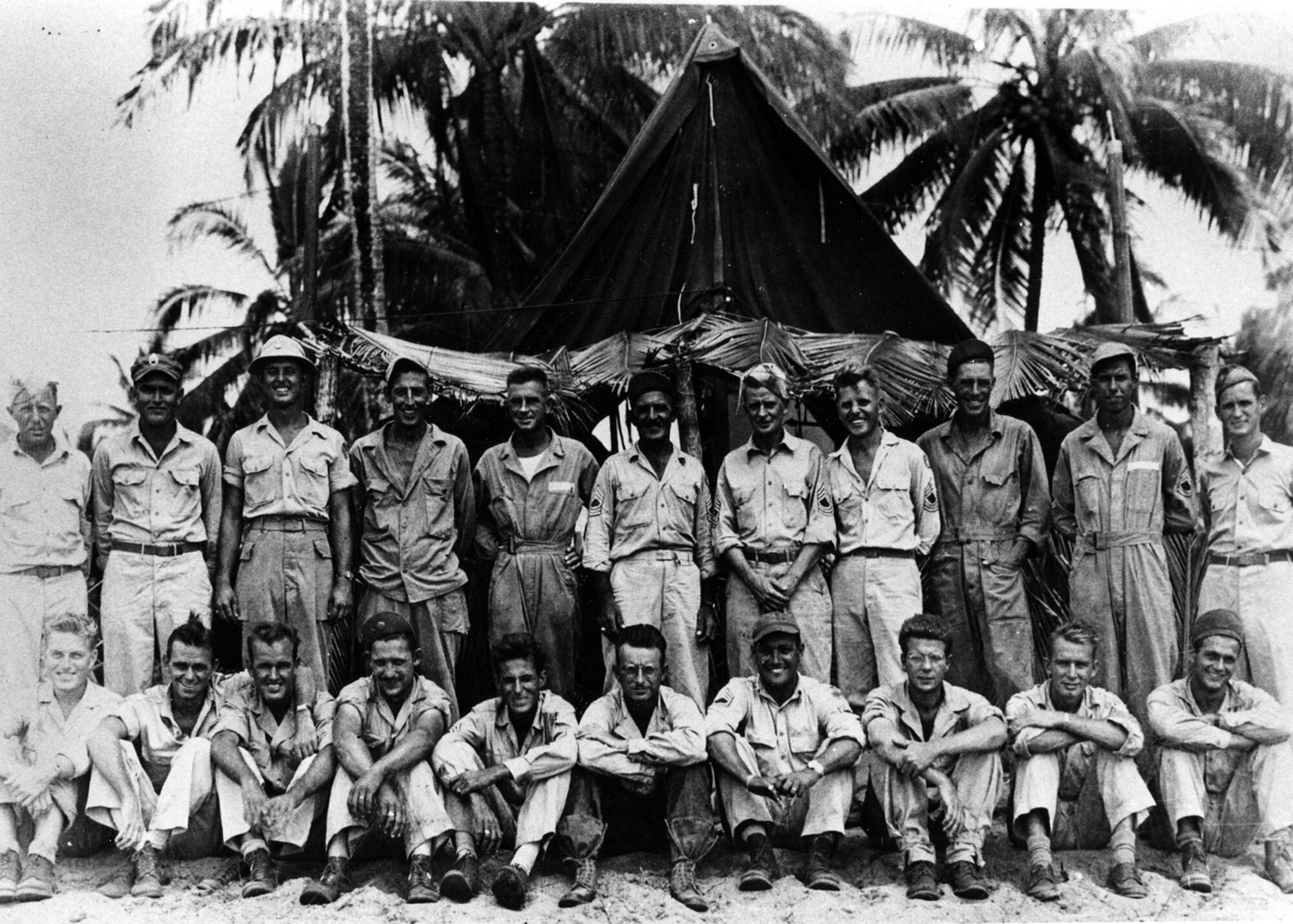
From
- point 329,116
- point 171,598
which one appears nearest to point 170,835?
point 171,598

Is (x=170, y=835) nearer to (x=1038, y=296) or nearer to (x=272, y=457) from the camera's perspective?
(x=272, y=457)

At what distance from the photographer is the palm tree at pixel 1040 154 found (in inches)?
571

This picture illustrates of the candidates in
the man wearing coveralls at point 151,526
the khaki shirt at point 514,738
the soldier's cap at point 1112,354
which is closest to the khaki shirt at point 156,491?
the man wearing coveralls at point 151,526

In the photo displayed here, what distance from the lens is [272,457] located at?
6.42 metres

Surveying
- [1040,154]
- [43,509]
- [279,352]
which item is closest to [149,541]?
[43,509]

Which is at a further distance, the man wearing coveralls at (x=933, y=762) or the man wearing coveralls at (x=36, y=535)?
the man wearing coveralls at (x=36, y=535)

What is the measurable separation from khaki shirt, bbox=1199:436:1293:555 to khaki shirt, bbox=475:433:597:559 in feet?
9.46

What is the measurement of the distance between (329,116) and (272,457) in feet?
30.1

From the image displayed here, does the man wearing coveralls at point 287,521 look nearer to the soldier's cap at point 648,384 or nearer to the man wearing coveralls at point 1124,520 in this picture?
the soldier's cap at point 648,384

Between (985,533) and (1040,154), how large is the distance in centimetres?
1057

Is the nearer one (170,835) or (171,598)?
(170,835)

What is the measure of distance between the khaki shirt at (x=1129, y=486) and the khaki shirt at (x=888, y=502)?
2.17 ft

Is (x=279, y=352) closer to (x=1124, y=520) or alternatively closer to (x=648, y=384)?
(x=648, y=384)

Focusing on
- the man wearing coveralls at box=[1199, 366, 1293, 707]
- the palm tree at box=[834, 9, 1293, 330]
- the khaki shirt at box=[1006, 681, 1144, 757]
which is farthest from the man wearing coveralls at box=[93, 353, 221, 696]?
the palm tree at box=[834, 9, 1293, 330]
